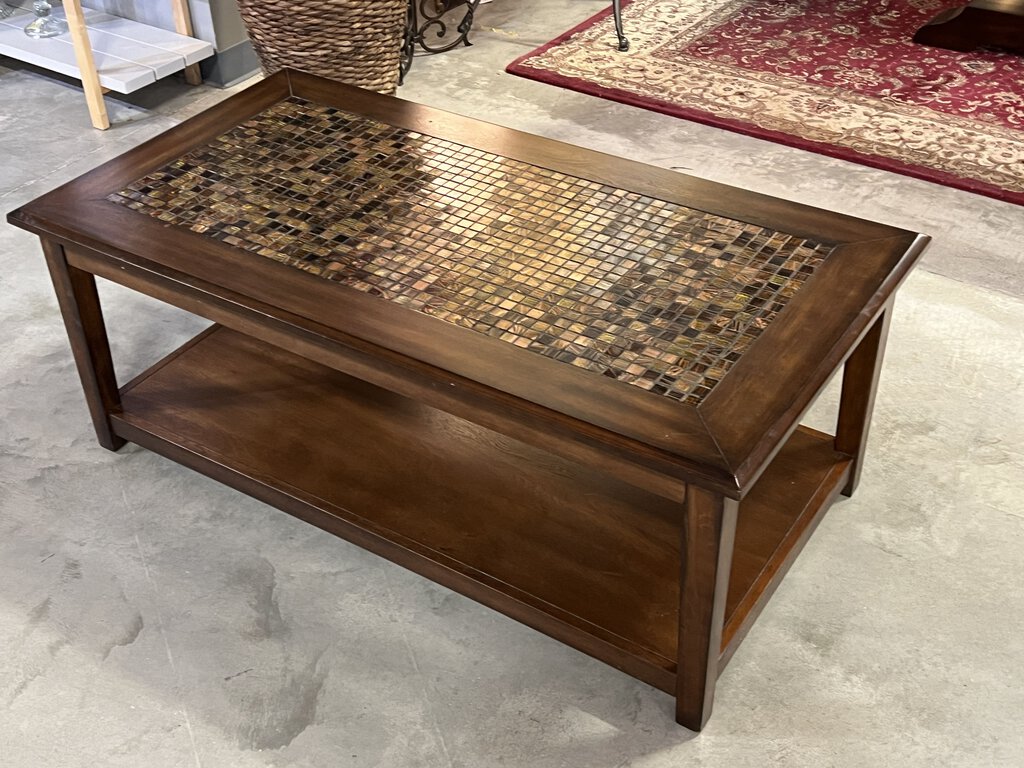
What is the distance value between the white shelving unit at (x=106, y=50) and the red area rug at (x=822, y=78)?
3.29ft

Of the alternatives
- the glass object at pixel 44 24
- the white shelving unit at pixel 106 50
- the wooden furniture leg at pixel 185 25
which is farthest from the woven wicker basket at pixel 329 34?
the glass object at pixel 44 24

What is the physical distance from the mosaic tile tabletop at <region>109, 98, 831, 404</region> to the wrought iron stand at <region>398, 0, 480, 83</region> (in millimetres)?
1678

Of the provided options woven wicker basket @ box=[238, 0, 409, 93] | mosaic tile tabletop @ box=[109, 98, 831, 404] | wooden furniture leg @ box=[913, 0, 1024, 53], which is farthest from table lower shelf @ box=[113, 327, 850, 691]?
wooden furniture leg @ box=[913, 0, 1024, 53]

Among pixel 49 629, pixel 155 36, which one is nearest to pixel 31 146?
pixel 155 36

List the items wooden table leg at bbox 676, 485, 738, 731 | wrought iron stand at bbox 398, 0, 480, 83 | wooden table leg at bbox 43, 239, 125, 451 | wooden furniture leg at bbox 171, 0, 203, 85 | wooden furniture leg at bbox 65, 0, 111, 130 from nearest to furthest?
wooden table leg at bbox 676, 485, 738, 731 → wooden table leg at bbox 43, 239, 125, 451 → wooden furniture leg at bbox 65, 0, 111, 130 → wooden furniture leg at bbox 171, 0, 203, 85 → wrought iron stand at bbox 398, 0, 480, 83

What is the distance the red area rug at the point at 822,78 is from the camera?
3230mm

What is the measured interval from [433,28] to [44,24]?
1.26 metres

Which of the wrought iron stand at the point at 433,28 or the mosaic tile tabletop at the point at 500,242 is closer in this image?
the mosaic tile tabletop at the point at 500,242

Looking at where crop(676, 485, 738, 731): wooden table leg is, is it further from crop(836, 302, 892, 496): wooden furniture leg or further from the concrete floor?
Result: crop(836, 302, 892, 496): wooden furniture leg

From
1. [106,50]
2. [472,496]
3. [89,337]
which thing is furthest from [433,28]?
[472,496]

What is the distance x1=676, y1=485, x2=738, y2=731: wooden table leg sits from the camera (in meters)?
1.46

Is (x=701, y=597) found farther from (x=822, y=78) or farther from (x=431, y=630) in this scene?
(x=822, y=78)

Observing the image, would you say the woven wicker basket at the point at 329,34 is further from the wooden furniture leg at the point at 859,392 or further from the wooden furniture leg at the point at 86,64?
the wooden furniture leg at the point at 859,392

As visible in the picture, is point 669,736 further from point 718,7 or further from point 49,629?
point 718,7
